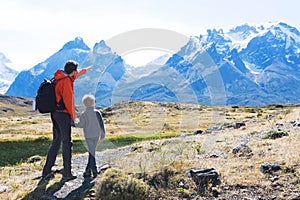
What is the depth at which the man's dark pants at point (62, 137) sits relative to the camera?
10859mm

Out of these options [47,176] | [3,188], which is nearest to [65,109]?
[47,176]

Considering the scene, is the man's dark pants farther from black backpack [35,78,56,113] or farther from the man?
black backpack [35,78,56,113]

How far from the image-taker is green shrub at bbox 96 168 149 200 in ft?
30.2

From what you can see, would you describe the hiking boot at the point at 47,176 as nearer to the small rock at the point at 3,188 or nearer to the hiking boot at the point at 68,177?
the hiking boot at the point at 68,177

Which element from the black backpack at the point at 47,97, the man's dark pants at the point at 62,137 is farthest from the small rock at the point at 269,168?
the black backpack at the point at 47,97

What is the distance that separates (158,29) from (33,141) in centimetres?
3061

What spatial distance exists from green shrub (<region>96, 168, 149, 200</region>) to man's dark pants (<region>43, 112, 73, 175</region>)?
218cm

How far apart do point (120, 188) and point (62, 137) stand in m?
2.95

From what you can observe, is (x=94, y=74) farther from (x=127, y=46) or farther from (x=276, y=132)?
(x=276, y=132)

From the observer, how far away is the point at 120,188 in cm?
933

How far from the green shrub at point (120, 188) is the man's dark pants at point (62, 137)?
85.8 inches

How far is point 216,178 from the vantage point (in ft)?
33.6

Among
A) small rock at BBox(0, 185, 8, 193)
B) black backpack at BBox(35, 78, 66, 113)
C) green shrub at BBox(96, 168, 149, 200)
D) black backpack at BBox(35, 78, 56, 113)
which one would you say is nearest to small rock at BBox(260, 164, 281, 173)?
green shrub at BBox(96, 168, 149, 200)

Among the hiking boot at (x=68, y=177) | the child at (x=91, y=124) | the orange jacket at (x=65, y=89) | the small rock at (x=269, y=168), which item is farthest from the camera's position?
the hiking boot at (x=68, y=177)
